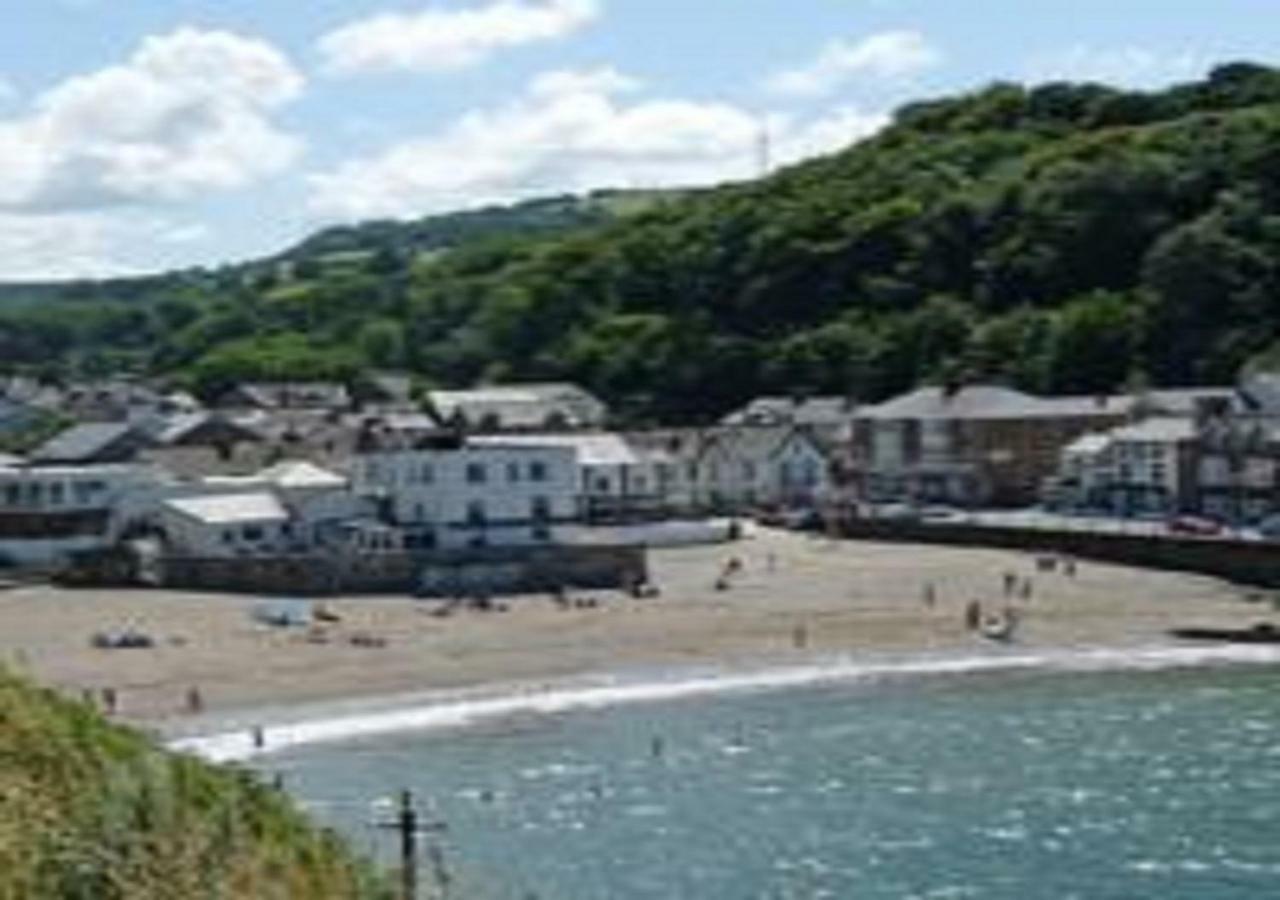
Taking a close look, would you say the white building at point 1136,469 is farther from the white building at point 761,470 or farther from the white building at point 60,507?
the white building at point 60,507

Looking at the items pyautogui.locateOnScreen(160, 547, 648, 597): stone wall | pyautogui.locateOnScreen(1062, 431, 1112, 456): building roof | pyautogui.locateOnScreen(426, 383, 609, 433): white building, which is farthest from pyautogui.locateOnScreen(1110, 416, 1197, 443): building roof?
pyautogui.locateOnScreen(426, 383, 609, 433): white building

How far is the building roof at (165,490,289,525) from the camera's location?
242ft

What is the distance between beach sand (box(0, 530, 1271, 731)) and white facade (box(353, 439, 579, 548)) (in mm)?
4277

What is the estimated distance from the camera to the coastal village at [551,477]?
73.4 metres

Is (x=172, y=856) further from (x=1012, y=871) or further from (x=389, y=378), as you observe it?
(x=389, y=378)

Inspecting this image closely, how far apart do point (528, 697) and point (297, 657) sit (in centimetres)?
608

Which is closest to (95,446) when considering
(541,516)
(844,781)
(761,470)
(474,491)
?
(761,470)

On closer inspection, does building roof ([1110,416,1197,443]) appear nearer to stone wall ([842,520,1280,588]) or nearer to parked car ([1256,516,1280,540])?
parked car ([1256,516,1280,540])

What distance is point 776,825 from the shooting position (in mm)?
39812

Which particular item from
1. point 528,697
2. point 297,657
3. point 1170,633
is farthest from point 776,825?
point 1170,633

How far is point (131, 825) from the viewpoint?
1318 cm

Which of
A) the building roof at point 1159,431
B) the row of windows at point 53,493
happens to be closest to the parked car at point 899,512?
the building roof at point 1159,431

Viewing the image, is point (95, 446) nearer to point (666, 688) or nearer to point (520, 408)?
point (520, 408)

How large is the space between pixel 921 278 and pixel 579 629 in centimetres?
6474
